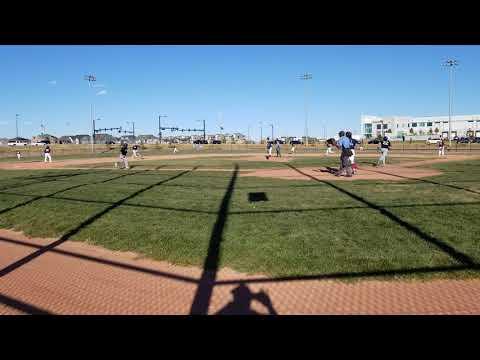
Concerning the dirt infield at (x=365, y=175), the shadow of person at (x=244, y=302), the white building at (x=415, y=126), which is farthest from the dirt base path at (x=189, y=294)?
the white building at (x=415, y=126)

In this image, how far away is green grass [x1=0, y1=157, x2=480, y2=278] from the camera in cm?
581

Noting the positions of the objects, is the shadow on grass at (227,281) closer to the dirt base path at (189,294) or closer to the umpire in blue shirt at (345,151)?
the dirt base path at (189,294)

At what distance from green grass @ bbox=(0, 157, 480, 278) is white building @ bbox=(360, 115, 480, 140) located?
388 ft

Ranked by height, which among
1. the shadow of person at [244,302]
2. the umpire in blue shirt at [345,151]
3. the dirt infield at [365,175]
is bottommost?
the shadow of person at [244,302]

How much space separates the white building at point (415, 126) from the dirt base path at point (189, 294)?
408ft

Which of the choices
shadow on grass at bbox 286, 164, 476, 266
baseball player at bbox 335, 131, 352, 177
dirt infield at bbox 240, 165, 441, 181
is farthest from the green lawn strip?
baseball player at bbox 335, 131, 352, 177

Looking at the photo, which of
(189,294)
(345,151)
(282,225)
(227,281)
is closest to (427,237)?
(282,225)

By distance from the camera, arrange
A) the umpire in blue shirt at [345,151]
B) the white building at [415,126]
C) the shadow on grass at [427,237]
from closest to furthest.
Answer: the shadow on grass at [427,237] < the umpire in blue shirt at [345,151] < the white building at [415,126]

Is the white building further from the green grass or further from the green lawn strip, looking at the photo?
the green lawn strip

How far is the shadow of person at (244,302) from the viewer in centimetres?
420

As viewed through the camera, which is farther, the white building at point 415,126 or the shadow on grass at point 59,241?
the white building at point 415,126
